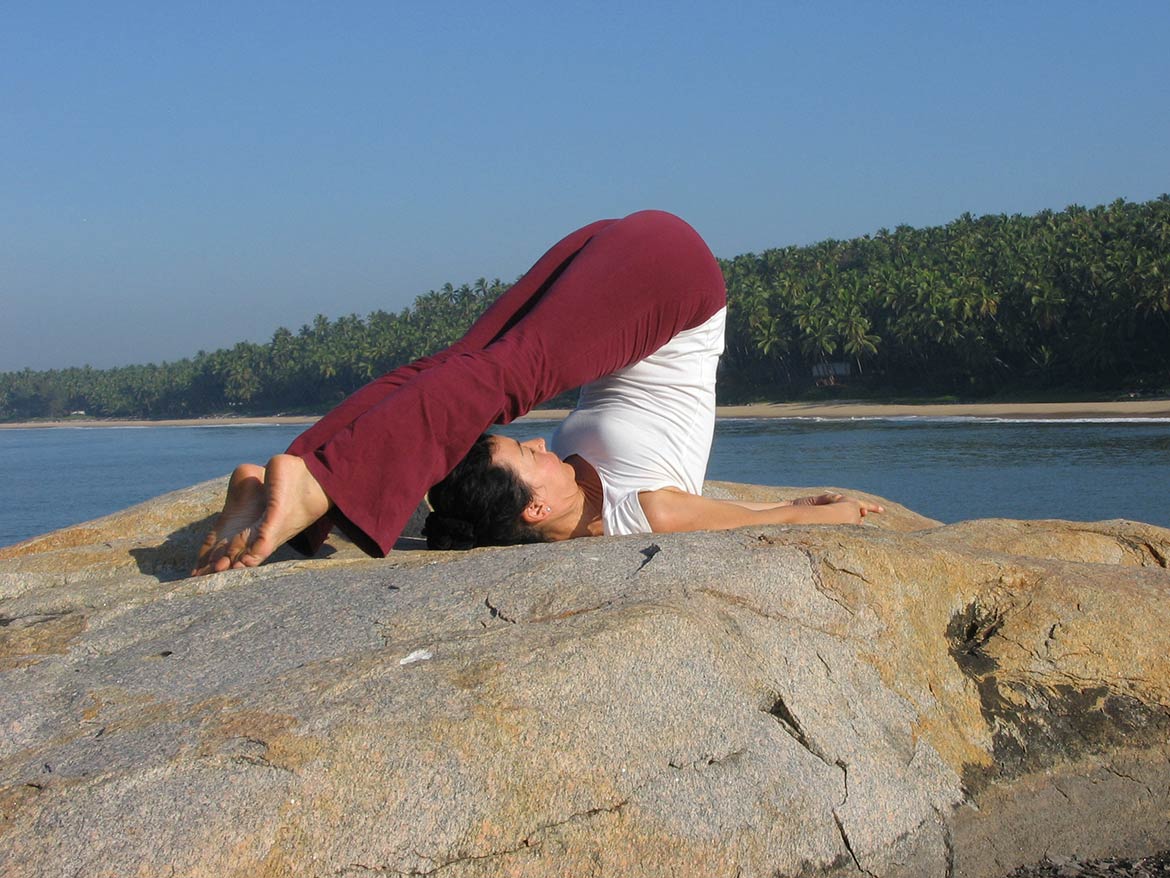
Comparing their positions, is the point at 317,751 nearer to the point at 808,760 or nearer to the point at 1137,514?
the point at 808,760

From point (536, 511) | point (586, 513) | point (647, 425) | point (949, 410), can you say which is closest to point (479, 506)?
point (536, 511)

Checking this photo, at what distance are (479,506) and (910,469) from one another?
27.7m

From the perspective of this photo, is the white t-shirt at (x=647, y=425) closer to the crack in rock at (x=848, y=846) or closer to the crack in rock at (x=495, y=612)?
the crack in rock at (x=495, y=612)

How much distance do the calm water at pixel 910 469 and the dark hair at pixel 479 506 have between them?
17365mm

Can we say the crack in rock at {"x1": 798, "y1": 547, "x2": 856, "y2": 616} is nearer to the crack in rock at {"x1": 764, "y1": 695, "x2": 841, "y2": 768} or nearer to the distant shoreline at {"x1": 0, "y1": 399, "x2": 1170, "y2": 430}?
the crack in rock at {"x1": 764, "y1": 695, "x2": 841, "y2": 768}

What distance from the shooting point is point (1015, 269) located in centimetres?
5728

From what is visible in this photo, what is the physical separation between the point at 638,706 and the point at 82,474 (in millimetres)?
38651

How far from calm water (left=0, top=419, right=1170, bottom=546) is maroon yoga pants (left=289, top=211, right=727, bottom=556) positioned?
1715cm

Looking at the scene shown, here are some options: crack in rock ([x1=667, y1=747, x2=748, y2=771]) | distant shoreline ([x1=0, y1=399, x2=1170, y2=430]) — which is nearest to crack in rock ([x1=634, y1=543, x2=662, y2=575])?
crack in rock ([x1=667, y1=747, x2=748, y2=771])

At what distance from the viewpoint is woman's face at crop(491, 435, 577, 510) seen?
12.6ft

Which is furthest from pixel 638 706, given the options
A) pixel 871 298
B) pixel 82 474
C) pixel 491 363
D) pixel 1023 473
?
pixel 871 298

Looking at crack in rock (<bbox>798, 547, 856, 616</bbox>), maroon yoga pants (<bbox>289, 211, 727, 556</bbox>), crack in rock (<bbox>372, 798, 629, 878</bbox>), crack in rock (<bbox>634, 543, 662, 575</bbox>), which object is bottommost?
crack in rock (<bbox>372, 798, 629, 878</bbox>)

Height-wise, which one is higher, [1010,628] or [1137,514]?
[1010,628]

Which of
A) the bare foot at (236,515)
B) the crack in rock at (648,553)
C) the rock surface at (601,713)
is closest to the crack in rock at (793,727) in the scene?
the rock surface at (601,713)
